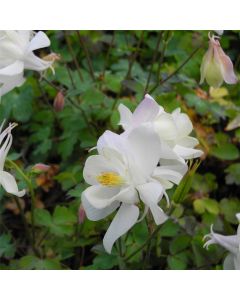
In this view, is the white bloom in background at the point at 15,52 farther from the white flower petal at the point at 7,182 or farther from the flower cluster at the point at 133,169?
the flower cluster at the point at 133,169

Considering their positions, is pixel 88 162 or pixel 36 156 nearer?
pixel 88 162

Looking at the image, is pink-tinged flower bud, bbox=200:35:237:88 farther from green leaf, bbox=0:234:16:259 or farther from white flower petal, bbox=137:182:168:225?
green leaf, bbox=0:234:16:259

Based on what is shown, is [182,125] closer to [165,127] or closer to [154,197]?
[165,127]

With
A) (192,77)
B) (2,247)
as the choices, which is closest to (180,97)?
(192,77)

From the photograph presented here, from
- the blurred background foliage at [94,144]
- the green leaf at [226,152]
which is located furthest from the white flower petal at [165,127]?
the green leaf at [226,152]

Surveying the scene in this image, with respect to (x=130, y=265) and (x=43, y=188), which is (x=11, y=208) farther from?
(x=130, y=265)
